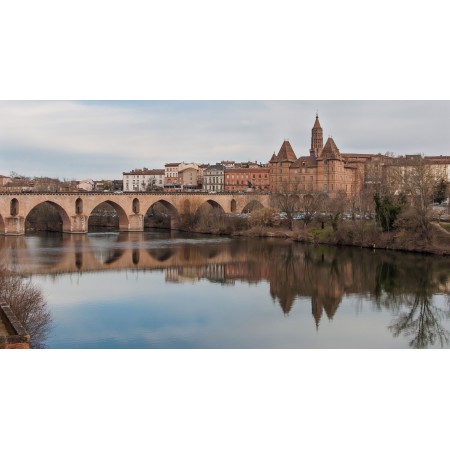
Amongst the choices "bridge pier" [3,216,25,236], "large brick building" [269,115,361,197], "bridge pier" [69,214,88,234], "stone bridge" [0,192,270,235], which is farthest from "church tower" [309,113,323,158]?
"bridge pier" [3,216,25,236]

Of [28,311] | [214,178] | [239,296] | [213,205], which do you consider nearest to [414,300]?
[239,296]

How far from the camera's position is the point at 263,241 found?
3033 cm

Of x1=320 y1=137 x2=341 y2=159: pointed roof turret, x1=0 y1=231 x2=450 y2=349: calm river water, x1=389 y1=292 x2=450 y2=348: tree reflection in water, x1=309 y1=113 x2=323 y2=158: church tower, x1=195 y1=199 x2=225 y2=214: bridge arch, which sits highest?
x1=309 y1=113 x2=323 y2=158: church tower

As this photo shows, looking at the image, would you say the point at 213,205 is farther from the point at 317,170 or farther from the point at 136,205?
the point at 317,170

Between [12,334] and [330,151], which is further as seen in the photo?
[330,151]

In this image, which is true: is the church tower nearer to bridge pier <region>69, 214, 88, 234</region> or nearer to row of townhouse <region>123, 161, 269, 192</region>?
row of townhouse <region>123, 161, 269, 192</region>

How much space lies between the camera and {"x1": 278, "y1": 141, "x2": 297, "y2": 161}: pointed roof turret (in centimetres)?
5317

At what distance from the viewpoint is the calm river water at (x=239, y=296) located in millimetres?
11531

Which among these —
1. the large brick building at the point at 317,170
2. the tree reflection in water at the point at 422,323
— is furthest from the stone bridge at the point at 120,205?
the tree reflection in water at the point at 422,323

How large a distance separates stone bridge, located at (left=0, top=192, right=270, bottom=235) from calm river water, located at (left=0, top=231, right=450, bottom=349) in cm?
685

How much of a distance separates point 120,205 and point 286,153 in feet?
65.7

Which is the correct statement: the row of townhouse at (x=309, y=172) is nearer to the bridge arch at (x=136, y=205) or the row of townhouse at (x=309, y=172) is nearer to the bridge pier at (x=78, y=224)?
the bridge arch at (x=136, y=205)

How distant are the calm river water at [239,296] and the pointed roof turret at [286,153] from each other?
2750cm

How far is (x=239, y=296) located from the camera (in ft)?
50.7
